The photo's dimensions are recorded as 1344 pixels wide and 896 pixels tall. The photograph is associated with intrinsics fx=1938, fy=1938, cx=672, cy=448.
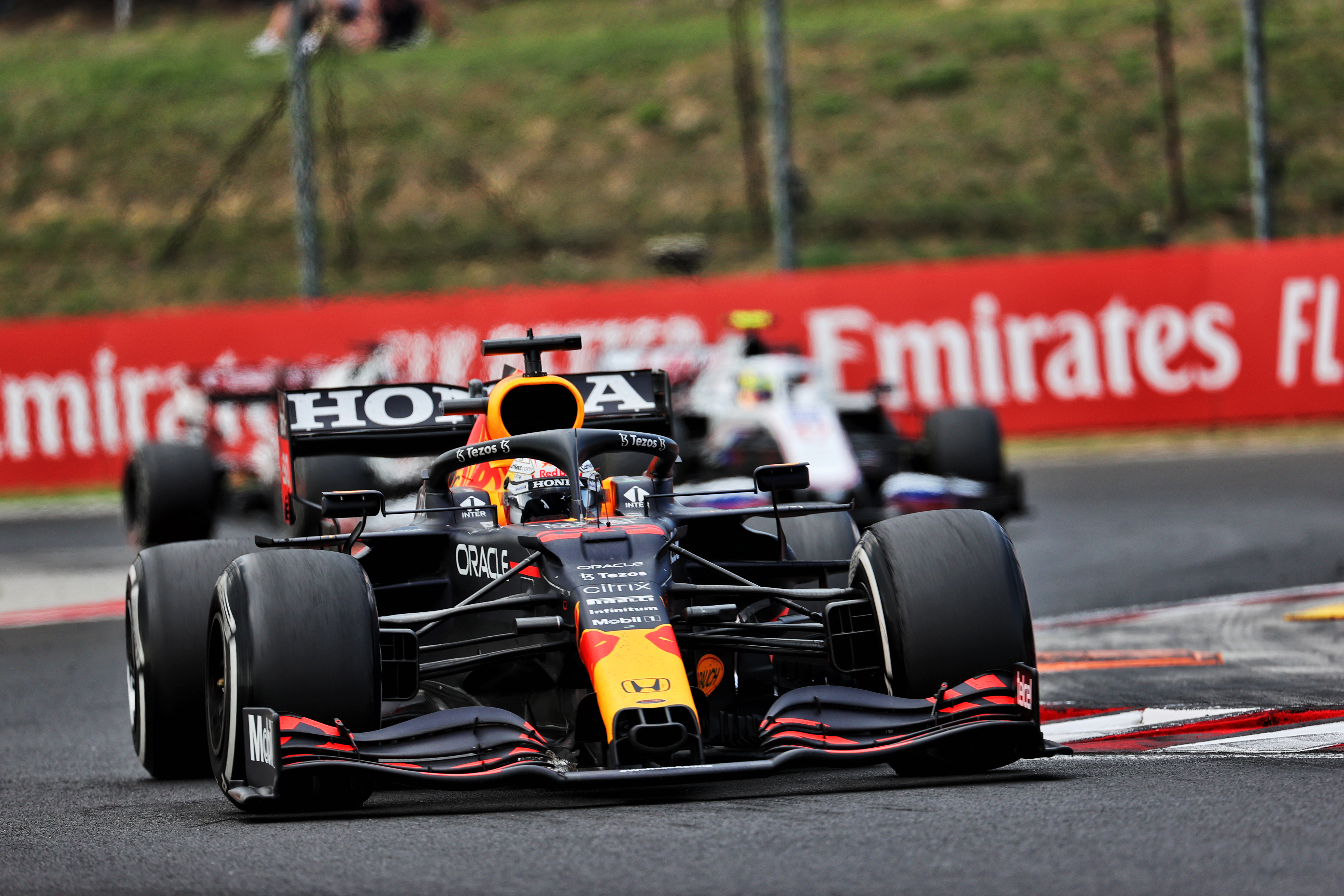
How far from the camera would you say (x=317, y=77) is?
49875 mm

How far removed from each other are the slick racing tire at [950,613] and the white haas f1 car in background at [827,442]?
6981 mm

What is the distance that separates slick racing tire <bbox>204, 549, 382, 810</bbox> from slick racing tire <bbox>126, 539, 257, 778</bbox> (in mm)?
832

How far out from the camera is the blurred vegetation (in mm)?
38312

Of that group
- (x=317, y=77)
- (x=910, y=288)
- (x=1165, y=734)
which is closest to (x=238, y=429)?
(x=910, y=288)

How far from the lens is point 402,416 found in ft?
28.3

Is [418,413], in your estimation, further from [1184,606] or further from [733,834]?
[1184,606]

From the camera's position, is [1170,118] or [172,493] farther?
[1170,118]

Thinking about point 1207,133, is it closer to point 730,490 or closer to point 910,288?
point 910,288

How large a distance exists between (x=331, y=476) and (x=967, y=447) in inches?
220

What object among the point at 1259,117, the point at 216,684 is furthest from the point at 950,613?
the point at 1259,117

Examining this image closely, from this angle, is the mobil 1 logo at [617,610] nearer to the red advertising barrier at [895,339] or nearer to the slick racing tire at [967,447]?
the slick racing tire at [967,447]

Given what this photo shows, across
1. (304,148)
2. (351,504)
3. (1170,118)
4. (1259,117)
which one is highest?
(1170,118)

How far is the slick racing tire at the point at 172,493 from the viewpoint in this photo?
1362 cm

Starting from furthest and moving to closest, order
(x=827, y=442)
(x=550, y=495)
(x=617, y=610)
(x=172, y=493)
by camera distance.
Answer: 1. (x=827, y=442)
2. (x=172, y=493)
3. (x=550, y=495)
4. (x=617, y=610)
